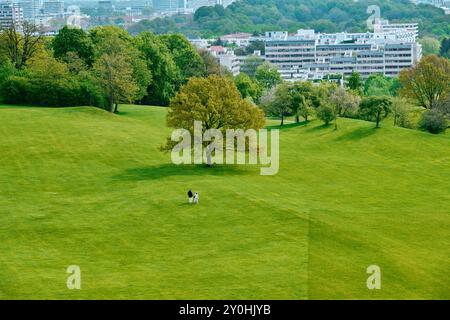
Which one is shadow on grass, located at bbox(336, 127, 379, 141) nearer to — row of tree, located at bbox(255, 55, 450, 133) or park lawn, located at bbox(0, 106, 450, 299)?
park lawn, located at bbox(0, 106, 450, 299)

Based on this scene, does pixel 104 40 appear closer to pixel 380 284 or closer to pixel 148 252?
pixel 148 252

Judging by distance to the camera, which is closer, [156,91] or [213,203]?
[213,203]

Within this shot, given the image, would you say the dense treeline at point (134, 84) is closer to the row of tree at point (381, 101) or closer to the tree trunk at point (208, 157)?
the row of tree at point (381, 101)

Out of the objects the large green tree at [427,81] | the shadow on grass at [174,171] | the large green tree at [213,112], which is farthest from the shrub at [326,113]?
the shadow on grass at [174,171]

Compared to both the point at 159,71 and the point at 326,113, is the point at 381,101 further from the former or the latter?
the point at 159,71

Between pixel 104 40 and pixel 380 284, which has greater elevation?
pixel 104 40
